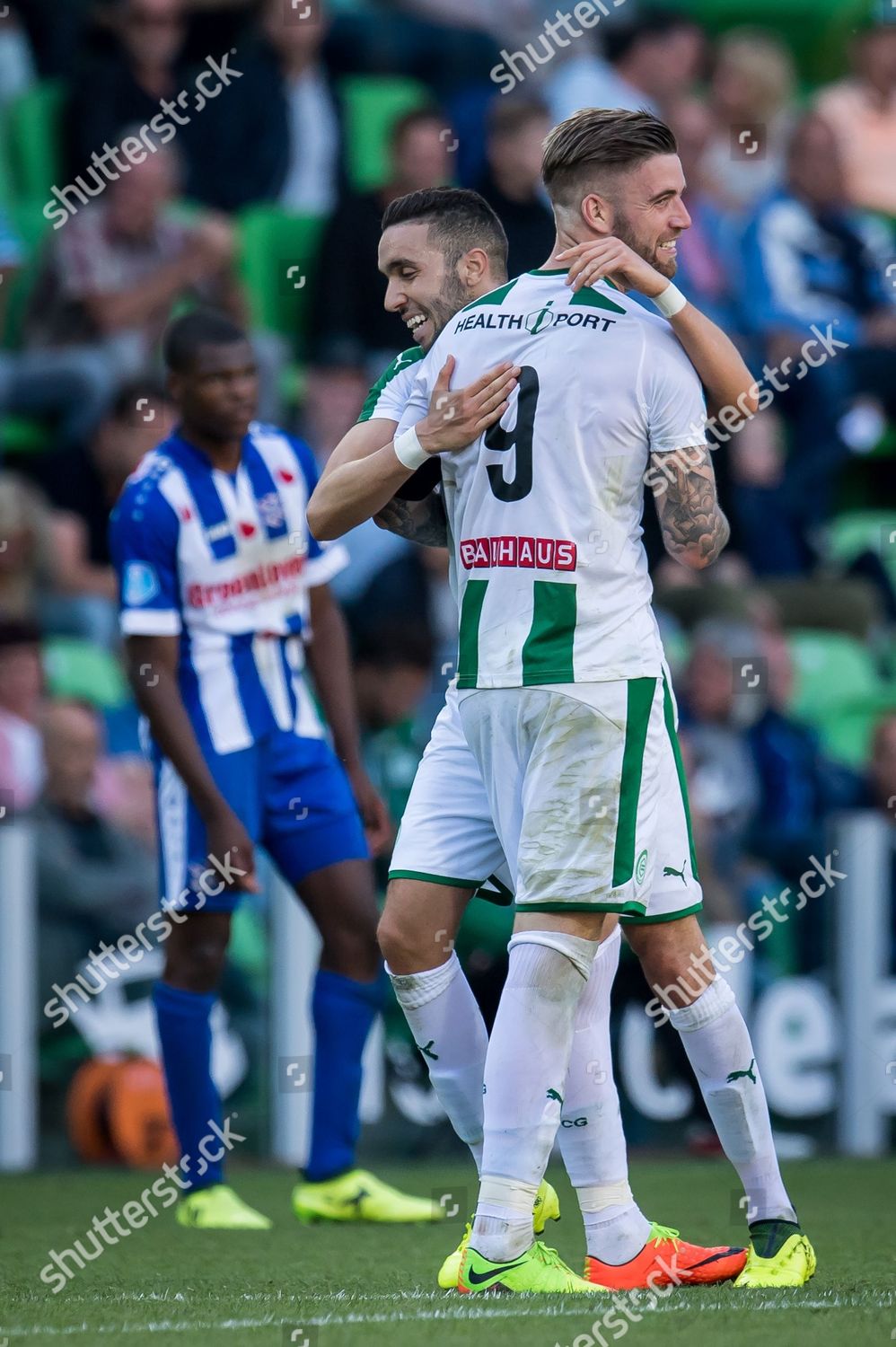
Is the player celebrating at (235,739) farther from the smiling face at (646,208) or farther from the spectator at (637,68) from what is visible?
the spectator at (637,68)

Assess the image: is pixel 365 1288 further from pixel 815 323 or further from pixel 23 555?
pixel 815 323

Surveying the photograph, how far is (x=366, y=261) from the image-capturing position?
979 cm

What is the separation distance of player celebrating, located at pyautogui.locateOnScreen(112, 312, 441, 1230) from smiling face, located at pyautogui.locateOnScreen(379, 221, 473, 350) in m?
1.64

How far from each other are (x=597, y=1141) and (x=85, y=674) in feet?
16.6

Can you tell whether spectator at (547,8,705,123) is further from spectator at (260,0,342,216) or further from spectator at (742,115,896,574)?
spectator at (260,0,342,216)

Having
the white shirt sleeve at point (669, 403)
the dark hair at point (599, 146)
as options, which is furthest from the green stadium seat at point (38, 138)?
the white shirt sleeve at point (669, 403)

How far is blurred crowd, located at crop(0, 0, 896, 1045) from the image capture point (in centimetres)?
774

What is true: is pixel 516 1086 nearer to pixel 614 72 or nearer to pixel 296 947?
pixel 296 947

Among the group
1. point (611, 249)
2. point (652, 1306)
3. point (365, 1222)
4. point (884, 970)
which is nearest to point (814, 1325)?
point (652, 1306)

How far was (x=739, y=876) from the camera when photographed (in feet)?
25.1

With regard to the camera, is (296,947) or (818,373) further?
(818,373)

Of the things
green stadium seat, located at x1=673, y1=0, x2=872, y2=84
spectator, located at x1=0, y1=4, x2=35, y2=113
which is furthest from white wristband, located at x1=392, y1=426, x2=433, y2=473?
green stadium seat, located at x1=673, y1=0, x2=872, y2=84

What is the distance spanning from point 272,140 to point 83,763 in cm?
445

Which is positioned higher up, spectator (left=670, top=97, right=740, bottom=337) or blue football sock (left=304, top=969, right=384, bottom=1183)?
spectator (left=670, top=97, right=740, bottom=337)
